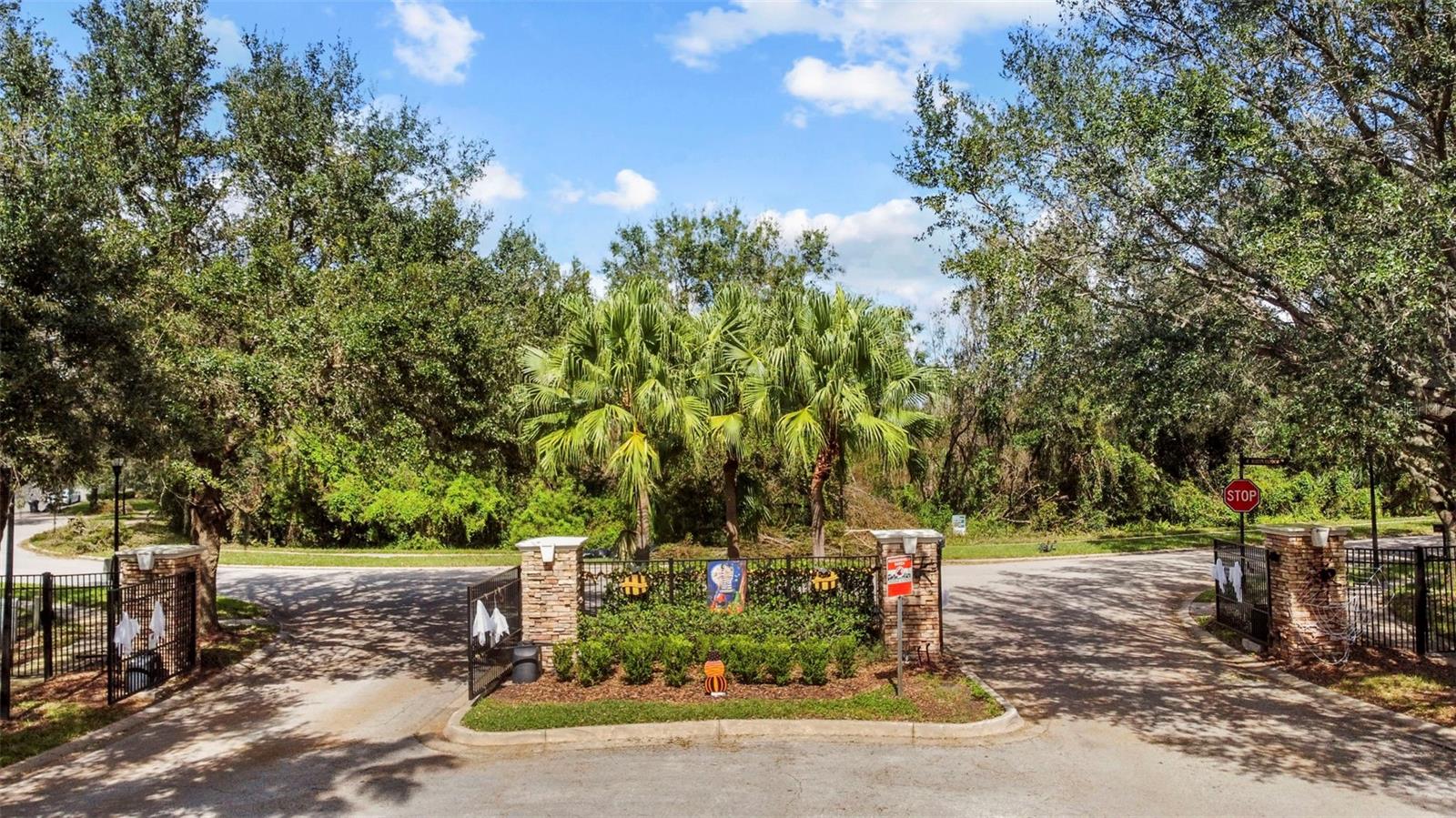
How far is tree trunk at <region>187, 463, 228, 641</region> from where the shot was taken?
49.6 feet

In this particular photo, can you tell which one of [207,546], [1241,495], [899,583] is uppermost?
[1241,495]

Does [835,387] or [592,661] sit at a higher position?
[835,387]

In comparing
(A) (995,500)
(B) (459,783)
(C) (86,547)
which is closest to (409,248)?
(B) (459,783)

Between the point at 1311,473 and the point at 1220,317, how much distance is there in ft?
93.7

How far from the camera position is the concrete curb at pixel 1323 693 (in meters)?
9.78

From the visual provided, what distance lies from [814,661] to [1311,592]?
7100 millimetres

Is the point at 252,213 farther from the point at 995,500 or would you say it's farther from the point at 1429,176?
the point at 995,500

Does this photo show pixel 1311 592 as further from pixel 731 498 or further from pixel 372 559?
pixel 372 559

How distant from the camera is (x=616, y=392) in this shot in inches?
608

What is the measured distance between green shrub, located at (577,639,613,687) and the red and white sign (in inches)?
147

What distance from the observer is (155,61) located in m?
14.8

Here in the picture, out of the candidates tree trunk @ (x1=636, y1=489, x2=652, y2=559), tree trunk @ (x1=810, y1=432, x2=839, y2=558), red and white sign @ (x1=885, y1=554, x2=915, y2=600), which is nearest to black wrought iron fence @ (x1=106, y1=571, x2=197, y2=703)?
tree trunk @ (x1=636, y1=489, x2=652, y2=559)

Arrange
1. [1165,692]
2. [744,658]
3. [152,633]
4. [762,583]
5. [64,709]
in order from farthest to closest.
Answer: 1. [762,583]
2. [152,633]
3. [744,658]
4. [1165,692]
5. [64,709]

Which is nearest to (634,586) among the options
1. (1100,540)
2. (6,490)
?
(6,490)
